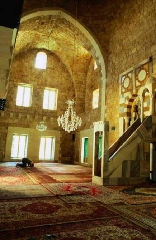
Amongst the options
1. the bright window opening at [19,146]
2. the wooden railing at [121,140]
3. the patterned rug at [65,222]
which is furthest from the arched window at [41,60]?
the patterned rug at [65,222]

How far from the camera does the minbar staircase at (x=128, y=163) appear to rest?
4781 mm

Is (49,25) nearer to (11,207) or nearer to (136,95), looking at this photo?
(136,95)

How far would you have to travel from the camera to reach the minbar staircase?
478 cm

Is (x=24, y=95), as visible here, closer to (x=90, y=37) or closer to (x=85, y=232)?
(x=90, y=37)

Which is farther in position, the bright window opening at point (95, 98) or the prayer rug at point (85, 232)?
the bright window opening at point (95, 98)

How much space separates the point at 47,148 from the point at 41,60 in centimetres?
608

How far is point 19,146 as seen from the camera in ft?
39.7

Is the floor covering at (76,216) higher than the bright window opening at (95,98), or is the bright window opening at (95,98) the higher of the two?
the bright window opening at (95,98)

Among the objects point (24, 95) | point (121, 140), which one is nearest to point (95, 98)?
point (24, 95)

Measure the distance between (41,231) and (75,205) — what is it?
1024mm

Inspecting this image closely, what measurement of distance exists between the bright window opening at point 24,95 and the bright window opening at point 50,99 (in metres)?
1.02

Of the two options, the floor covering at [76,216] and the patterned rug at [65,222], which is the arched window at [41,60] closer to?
the floor covering at [76,216]

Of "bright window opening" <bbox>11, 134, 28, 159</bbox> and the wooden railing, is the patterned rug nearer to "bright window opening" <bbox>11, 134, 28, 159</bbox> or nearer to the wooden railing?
the wooden railing

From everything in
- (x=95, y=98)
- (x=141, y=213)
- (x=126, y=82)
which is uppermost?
(x=95, y=98)
